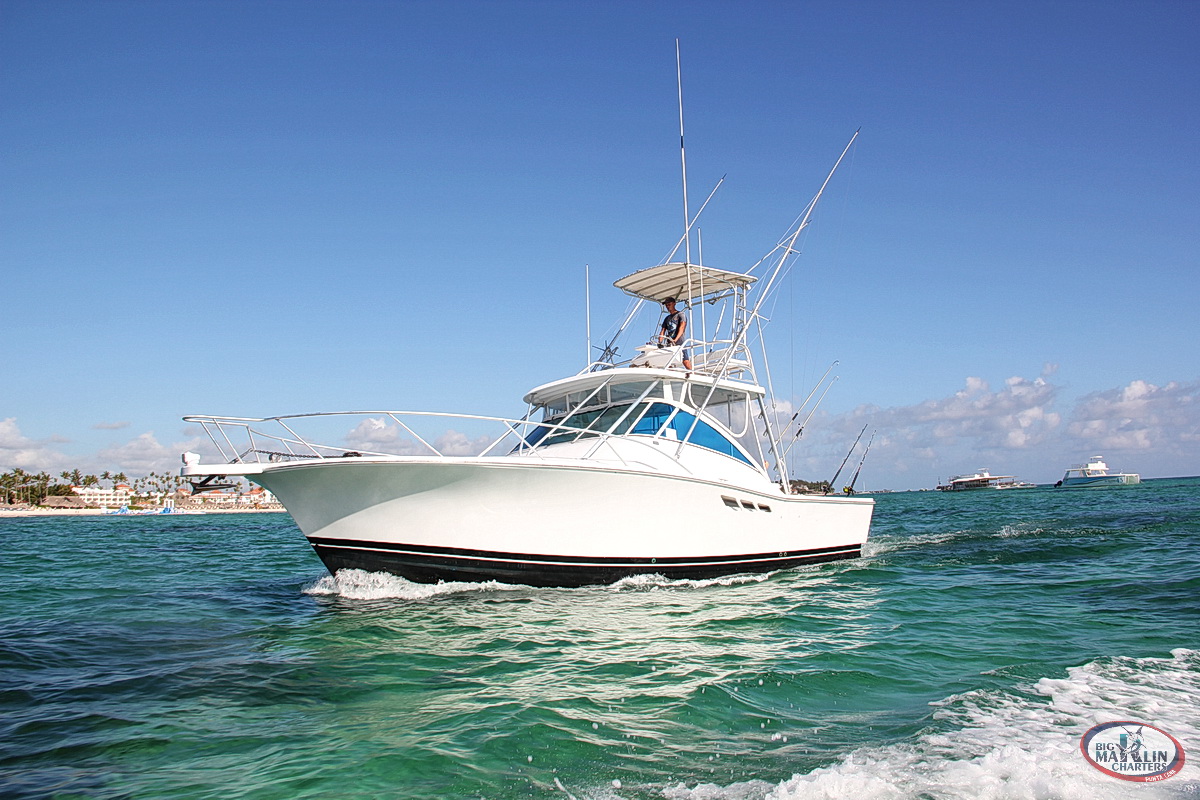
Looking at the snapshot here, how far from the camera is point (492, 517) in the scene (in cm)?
888

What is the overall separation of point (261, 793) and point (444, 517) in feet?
17.1

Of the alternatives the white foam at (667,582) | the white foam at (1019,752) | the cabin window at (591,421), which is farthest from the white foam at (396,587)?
the white foam at (1019,752)

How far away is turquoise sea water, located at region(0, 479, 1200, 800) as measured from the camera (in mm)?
3828

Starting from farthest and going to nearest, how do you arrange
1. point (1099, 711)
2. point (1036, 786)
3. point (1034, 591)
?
point (1034, 591)
point (1099, 711)
point (1036, 786)

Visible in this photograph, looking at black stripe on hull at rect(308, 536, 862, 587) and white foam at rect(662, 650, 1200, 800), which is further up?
black stripe on hull at rect(308, 536, 862, 587)

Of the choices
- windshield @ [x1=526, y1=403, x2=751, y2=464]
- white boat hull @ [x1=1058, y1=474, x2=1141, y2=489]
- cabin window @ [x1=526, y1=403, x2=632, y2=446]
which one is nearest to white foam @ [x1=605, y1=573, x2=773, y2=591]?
windshield @ [x1=526, y1=403, x2=751, y2=464]

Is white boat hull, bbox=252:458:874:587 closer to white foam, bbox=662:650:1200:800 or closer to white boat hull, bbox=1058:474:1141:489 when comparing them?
white foam, bbox=662:650:1200:800

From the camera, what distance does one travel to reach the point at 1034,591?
980 cm

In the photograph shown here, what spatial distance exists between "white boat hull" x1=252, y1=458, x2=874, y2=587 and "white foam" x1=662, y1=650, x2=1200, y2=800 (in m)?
4.97

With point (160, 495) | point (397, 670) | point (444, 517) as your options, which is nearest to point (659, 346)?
point (444, 517)

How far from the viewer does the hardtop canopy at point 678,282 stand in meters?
13.8

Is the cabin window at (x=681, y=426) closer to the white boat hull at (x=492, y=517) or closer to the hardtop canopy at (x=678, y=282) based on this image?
the white boat hull at (x=492, y=517)

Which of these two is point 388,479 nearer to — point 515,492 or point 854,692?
point 515,492

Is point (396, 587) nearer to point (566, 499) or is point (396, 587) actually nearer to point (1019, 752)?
point (566, 499)
